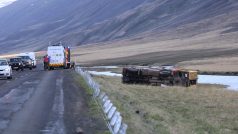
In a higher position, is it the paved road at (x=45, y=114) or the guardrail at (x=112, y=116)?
the guardrail at (x=112, y=116)

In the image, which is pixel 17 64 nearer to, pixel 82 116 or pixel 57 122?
pixel 82 116

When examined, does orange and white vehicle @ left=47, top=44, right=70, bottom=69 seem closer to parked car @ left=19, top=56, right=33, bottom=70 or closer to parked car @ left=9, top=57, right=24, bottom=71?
parked car @ left=9, top=57, right=24, bottom=71

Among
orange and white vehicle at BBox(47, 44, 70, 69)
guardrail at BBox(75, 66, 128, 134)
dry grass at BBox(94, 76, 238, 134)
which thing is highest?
orange and white vehicle at BBox(47, 44, 70, 69)

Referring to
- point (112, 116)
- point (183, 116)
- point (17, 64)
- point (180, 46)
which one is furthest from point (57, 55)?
point (180, 46)

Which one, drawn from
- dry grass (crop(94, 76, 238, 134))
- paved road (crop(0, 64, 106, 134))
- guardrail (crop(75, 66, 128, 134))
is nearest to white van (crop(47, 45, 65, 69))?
dry grass (crop(94, 76, 238, 134))

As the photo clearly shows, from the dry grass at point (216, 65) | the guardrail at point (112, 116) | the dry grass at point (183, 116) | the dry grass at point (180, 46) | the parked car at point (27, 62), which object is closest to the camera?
the guardrail at point (112, 116)

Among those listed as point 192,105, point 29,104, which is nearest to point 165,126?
point 29,104

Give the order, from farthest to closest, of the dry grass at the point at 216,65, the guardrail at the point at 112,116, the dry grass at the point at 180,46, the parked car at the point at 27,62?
1. the dry grass at the point at 180,46
2. the parked car at the point at 27,62
3. the dry grass at the point at 216,65
4. the guardrail at the point at 112,116

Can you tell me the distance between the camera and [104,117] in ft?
65.3

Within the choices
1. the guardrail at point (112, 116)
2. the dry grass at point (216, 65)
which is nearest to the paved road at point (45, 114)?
the guardrail at point (112, 116)

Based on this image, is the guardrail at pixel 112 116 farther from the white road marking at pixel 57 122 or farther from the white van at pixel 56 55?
the white van at pixel 56 55

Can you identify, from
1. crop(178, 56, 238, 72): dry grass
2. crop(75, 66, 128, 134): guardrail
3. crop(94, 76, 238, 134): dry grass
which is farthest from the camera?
crop(178, 56, 238, 72): dry grass

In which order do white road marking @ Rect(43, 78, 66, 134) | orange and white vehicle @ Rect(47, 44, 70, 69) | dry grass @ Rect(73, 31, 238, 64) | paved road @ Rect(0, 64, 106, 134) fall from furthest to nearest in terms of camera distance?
dry grass @ Rect(73, 31, 238, 64) < orange and white vehicle @ Rect(47, 44, 70, 69) < paved road @ Rect(0, 64, 106, 134) < white road marking @ Rect(43, 78, 66, 134)

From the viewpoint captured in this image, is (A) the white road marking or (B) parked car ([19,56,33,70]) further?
(B) parked car ([19,56,33,70])
